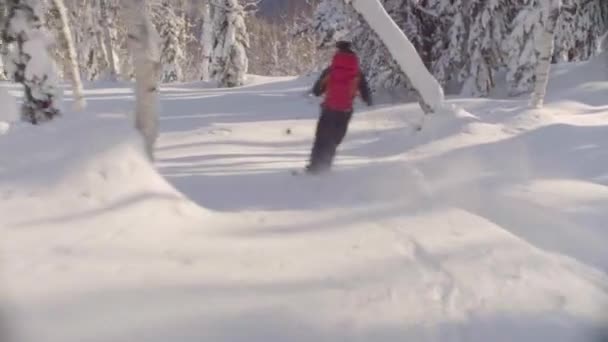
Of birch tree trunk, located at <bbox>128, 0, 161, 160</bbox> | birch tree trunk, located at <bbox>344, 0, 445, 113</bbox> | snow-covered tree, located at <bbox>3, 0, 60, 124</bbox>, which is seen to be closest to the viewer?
birch tree trunk, located at <bbox>128, 0, 161, 160</bbox>

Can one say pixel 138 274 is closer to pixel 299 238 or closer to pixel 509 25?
pixel 299 238

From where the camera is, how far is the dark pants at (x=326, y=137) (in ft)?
27.3

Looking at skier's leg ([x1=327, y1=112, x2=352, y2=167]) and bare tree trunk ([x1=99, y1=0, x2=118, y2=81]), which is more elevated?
skier's leg ([x1=327, y1=112, x2=352, y2=167])

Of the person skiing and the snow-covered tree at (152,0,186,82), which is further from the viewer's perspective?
the snow-covered tree at (152,0,186,82)

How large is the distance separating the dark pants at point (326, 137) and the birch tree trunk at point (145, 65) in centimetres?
246

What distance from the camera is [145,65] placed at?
6.39m

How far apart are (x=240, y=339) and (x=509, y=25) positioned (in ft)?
56.3

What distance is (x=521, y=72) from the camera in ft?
59.5

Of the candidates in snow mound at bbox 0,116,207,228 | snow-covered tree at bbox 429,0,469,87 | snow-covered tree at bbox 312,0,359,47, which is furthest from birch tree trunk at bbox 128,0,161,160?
snow-covered tree at bbox 312,0,359,47

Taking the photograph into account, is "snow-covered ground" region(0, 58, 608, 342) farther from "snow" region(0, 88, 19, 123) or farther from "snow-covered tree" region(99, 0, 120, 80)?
"snow-covered tree" region(99, 0, 120, 80)

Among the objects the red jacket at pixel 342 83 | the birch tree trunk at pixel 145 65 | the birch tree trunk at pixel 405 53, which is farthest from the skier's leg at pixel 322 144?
the birch tree trunk at pixel 405 53

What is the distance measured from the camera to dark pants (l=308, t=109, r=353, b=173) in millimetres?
8312

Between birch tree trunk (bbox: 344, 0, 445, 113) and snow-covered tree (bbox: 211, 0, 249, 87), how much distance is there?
17757mm

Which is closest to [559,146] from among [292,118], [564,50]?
[292,118]
